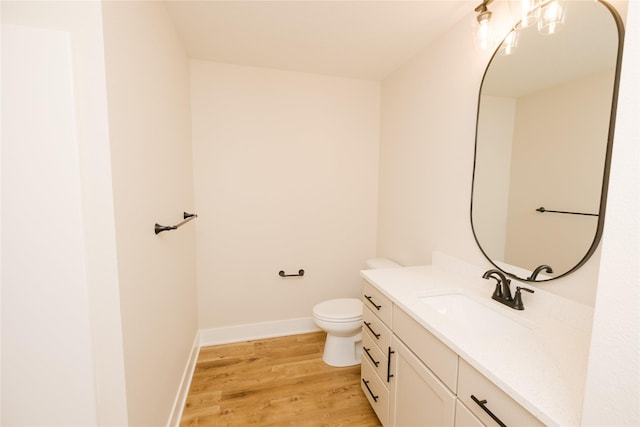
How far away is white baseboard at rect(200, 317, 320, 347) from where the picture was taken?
2.43 m

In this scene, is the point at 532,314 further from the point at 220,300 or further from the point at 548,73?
the point at 220,300

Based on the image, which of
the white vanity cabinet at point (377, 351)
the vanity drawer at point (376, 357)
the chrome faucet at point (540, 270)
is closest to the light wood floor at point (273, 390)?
the white vanity cabinet at point (377, 351)

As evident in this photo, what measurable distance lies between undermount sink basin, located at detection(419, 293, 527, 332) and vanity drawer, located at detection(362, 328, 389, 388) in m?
0.38

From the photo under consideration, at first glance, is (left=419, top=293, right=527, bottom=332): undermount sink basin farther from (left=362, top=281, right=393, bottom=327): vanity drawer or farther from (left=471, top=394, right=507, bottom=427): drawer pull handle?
(left=471, top=394, right=507, bottom=427): drawer pull handle

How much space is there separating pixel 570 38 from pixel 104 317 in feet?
7.07

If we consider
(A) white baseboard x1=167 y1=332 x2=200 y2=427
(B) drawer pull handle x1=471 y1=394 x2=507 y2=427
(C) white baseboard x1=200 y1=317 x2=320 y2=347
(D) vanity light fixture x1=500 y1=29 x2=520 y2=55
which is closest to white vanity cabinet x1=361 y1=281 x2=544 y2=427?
(B) drawer pull handle x1=471 y1=394 x2=507 y2=427

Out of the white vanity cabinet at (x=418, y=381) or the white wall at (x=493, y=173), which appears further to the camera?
the white wall at (x=493, y=173)

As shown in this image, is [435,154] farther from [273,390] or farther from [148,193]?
[273,390]

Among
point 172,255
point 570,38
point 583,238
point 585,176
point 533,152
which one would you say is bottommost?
point 172,255

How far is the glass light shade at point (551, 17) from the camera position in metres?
1.14

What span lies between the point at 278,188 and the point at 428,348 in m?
1.78

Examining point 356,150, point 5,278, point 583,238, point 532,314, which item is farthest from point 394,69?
point 5,278

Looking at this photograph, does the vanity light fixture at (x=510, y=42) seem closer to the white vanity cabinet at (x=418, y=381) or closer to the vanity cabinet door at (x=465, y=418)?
the white vanity cabinet at (x=418, y=381)

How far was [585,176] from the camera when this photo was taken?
3.54 ft
